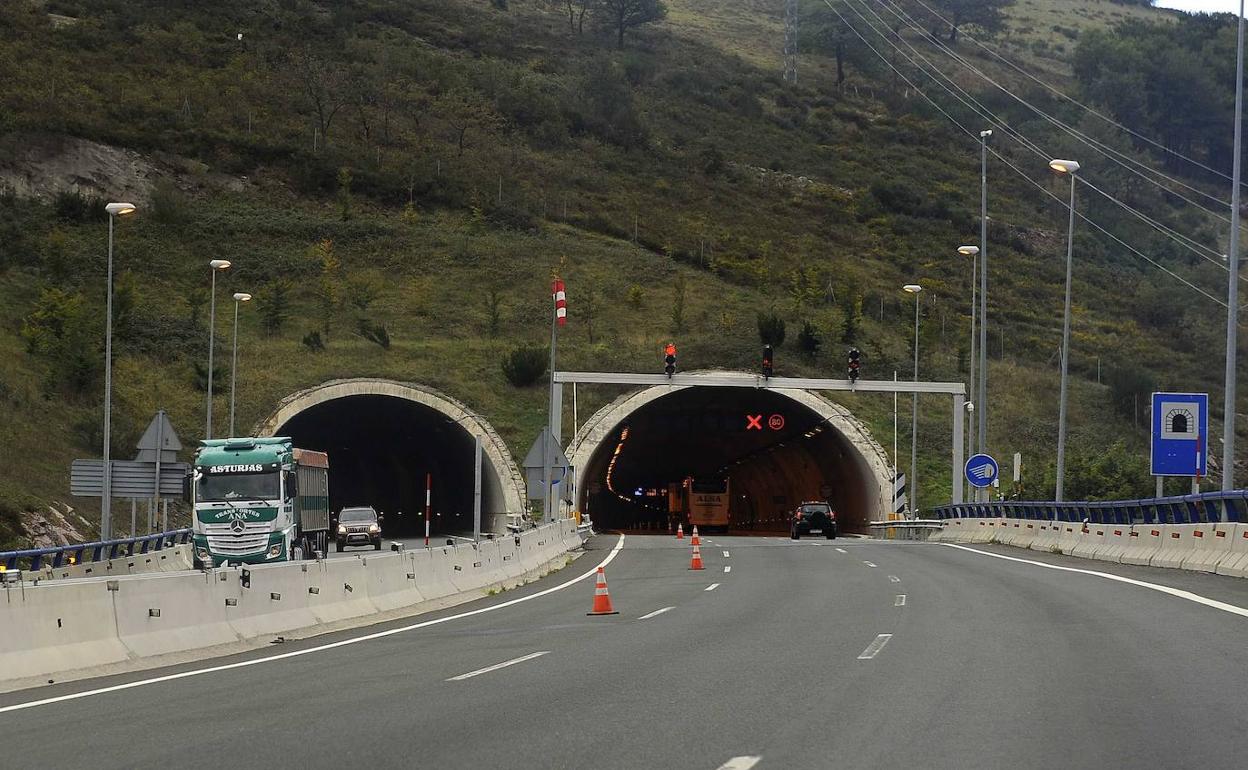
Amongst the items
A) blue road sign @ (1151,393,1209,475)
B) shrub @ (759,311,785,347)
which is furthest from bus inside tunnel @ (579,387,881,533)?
blue road sign @ (1151,393,1209,475)

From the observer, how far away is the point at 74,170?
91562 millimetres

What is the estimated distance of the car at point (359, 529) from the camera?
50.2 meters

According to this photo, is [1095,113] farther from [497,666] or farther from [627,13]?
[497,666]

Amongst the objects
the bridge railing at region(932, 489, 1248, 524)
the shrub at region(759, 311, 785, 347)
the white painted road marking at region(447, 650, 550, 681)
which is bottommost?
the white painted road marking at region(447, 650, 550, 681)

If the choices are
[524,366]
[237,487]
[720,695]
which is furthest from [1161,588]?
[524,366]

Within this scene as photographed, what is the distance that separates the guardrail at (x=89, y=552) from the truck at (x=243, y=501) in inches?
54.3

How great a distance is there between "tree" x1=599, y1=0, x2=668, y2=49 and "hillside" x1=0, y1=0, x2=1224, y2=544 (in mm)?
11135

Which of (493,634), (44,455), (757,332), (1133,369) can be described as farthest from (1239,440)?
(493,634)

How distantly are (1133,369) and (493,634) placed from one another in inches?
3294

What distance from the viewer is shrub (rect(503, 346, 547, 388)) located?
74625mm

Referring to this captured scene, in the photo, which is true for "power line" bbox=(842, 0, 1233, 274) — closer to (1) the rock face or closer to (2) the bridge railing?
(2) the bridge railing

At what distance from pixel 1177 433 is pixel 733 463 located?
2769 inches

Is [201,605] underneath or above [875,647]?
above

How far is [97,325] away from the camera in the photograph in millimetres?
69938
